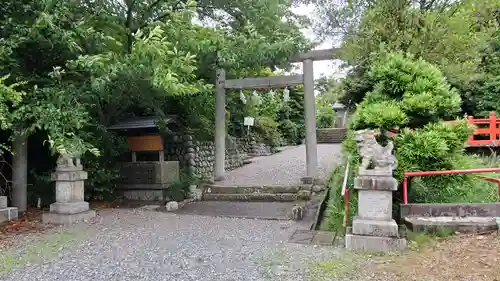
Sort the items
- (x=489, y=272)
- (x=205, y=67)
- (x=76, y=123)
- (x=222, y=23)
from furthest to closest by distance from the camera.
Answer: (x=222, y=23) → (x=205, y=67) → (x=76, y=123) → (x=489, y=272)

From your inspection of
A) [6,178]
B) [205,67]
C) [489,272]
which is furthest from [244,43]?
[6,178]

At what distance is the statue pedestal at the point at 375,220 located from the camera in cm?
450

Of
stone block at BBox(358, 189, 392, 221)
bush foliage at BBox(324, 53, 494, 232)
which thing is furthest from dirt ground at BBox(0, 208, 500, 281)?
bush foliage at BBox(324, 53, 494, 232)

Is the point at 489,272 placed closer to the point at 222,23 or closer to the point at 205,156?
the point at 222,23

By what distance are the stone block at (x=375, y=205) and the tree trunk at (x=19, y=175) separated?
6816mm

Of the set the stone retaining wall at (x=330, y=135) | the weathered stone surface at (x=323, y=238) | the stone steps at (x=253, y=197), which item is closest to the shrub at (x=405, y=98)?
the weathered stone surface at (x=323, y=238)

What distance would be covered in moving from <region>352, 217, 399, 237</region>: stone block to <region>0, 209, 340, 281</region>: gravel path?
0.39 meters

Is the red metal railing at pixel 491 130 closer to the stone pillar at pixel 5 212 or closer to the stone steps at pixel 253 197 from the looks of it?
the stone steps at pixel 253 197

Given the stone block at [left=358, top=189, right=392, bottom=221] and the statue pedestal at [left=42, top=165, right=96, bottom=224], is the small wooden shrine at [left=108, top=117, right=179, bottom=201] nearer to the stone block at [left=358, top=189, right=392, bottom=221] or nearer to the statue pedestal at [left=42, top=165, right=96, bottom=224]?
the statue pedestal at [left=42, top=165, right=96, bottom=224]

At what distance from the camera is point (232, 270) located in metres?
4.05

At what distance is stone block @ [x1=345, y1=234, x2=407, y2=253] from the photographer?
448 centimetres

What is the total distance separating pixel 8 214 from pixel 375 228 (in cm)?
657

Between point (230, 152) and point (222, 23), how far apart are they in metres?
5.67

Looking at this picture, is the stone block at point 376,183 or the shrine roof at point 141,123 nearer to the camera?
the stone block at point 376,183
